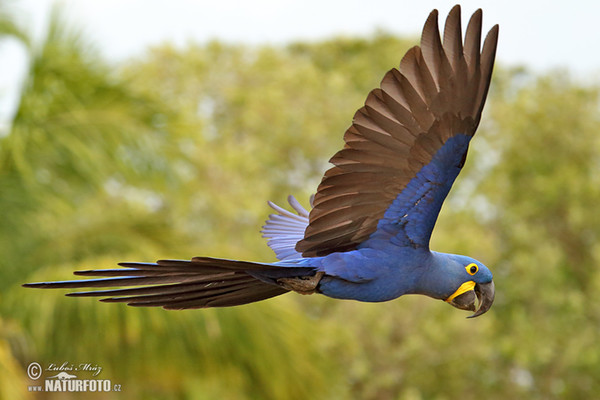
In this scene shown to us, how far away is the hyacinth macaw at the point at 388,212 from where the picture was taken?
2418 millimetres

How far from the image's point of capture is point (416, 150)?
259 centimetres

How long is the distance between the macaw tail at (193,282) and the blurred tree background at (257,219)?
11.1ft

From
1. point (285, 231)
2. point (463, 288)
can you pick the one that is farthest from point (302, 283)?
point (285, 231)

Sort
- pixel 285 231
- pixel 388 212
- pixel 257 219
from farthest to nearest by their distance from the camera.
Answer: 1. pixel 257 219
2. pixel 285 231
3. pixel 388 212

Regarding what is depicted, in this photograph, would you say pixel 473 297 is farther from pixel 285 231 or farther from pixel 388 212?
pixel 285 231

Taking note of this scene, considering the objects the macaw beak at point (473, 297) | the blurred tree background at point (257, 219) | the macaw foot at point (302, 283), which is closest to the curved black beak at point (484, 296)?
the macaw beak at point (473, 297)

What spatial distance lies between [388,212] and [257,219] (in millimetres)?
13017

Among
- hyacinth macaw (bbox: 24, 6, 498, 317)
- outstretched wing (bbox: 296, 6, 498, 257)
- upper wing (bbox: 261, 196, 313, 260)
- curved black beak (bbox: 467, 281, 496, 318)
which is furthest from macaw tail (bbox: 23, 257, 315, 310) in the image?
curved black beak (bbox: 467, 281, 496, 318)

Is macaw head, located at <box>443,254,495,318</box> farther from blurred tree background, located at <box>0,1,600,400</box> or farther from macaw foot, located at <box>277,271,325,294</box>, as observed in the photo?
blurred tree background, located at <box>0,1,600,400</box>

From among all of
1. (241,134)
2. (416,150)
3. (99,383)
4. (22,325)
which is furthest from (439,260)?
(241,134)

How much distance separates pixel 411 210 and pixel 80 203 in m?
5.50

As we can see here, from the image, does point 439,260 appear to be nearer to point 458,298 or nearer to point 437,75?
point 458,298

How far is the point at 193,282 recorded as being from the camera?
8.49ft

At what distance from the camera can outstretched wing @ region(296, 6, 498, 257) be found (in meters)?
2.40
